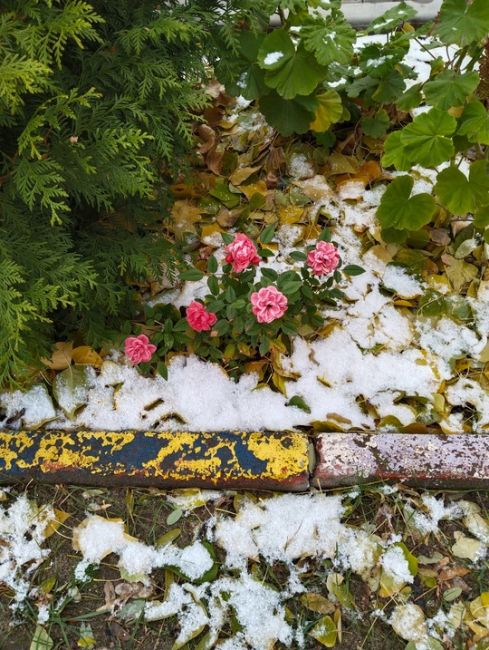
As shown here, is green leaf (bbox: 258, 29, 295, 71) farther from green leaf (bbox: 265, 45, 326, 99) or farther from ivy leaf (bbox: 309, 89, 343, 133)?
ivy leaf (bbox: 309, 89, 343, 133)

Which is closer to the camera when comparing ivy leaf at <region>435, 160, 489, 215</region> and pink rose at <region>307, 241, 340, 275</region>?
pink rose at <region>307, 241, 340, 275</region>

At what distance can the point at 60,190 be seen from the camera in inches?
51.2

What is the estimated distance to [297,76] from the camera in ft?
Answer: 5.83

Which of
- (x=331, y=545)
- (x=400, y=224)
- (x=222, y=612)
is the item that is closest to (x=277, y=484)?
(x=331, y=545)


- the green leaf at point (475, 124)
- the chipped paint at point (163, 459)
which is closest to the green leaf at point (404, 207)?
the green leaf at point (475, 124)

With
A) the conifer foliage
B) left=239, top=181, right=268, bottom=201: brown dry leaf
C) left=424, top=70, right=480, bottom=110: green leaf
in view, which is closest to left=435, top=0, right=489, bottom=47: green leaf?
left=424, top=70, right=480, bottom=110: green leaf

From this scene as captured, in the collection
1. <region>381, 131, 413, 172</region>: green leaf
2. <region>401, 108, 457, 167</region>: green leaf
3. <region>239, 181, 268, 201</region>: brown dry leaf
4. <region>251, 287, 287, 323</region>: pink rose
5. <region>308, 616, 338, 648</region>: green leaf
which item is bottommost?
<region>308, 616, 338, 648</region>: green leaf

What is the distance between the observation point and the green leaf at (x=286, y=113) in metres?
1.94

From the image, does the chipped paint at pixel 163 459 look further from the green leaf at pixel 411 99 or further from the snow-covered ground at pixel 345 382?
Answer: the green leaf at pixel 411 99

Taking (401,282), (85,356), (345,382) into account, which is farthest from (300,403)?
(85,356)

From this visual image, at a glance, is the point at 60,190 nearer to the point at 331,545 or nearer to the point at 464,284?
the point at 331,545

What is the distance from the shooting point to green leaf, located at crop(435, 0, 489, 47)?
1551 millimetres

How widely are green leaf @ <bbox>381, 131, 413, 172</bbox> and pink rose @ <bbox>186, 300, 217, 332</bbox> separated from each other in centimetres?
70

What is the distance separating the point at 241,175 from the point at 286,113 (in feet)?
0.99
